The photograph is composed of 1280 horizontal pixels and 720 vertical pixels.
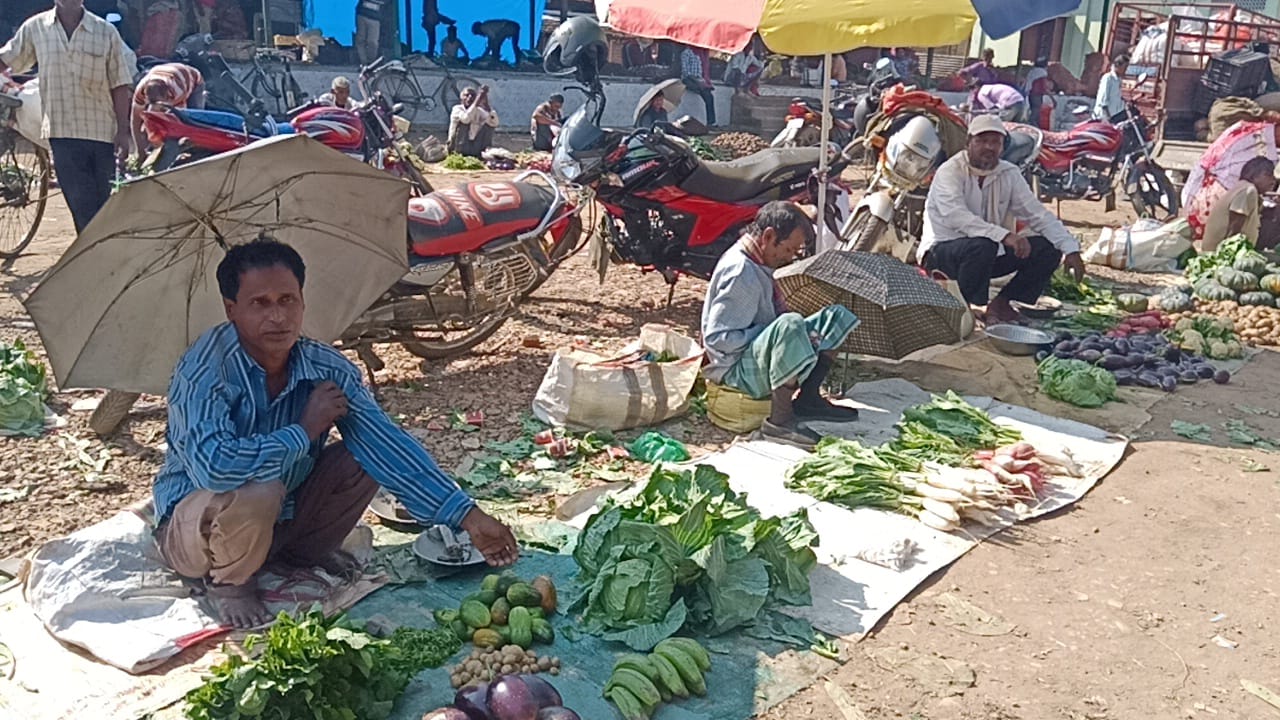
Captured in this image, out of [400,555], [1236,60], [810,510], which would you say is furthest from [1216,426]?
[1236,60]

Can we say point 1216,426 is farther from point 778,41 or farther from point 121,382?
point 121,382

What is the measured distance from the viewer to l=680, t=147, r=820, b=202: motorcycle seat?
6957 mm

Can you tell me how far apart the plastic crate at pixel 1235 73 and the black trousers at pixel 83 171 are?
47.3 ft

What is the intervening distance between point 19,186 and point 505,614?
6576mm

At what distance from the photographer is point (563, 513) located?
4316 millimetres

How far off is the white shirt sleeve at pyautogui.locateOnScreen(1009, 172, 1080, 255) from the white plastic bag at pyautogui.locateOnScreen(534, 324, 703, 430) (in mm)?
3087

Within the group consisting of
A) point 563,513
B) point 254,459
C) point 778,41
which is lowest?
point 563,513

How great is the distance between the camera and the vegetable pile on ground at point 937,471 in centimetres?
431

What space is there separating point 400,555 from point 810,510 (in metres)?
1.65

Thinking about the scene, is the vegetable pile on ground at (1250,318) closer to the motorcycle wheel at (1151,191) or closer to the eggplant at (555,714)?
the motorcycle wheel at (1151,191)

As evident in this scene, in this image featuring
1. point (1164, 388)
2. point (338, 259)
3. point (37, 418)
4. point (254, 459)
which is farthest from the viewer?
point (1164, 388)

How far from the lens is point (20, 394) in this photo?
5.00 m

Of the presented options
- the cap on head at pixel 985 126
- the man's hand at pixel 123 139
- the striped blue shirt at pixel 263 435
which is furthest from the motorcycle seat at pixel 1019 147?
the striped blue shirt at pixel 263 435

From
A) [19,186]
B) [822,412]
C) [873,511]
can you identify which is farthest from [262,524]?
[19,186]
